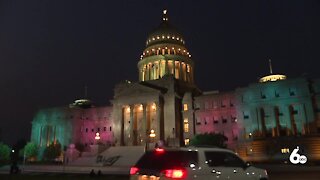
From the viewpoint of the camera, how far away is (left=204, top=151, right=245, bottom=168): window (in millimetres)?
11312

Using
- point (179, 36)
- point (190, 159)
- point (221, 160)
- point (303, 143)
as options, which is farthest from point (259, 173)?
point (179, 36)

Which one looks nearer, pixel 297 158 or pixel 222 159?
pixel 222 159

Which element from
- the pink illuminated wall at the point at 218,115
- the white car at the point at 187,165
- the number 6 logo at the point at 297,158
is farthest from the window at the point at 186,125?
the white car at the point at 187,165

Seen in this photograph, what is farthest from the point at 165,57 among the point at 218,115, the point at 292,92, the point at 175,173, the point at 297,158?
the point at 175,173

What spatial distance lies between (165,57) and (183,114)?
27.3 meters

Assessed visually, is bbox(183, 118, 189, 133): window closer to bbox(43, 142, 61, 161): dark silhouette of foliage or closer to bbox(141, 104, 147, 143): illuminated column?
bbox(141, 104, 147, 143): illuminated column

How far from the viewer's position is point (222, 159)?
39.3ft

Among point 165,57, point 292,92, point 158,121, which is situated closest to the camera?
point 292,92

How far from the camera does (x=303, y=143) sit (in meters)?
60.0

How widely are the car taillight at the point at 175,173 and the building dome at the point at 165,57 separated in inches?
3598

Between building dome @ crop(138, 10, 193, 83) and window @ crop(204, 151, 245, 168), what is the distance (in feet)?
292

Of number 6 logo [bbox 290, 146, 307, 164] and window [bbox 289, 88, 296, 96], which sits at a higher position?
window [bbox 289, 88, 296, 96]

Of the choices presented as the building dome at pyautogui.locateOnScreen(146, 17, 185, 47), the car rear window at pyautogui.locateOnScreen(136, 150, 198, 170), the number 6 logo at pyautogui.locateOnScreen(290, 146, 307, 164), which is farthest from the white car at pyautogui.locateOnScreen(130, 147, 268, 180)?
the building dome at pyautogui.locateOnScreen(146, 17, 185, 47)

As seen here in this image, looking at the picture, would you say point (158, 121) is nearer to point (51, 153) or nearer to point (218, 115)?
point (218, 115)
